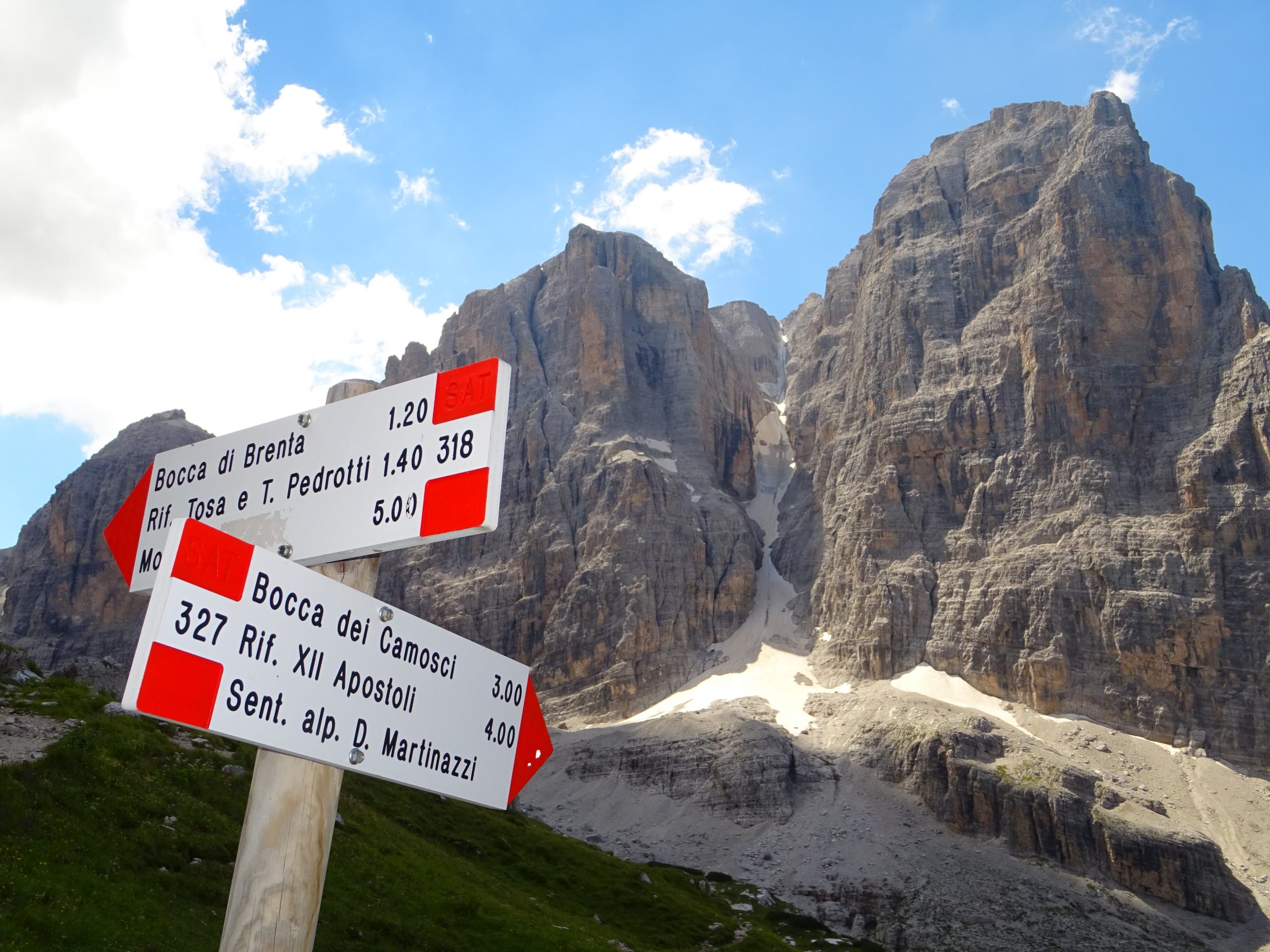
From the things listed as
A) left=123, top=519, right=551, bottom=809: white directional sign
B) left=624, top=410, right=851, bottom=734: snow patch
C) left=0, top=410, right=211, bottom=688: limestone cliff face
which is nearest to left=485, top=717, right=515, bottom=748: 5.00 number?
left=123, top=519, right=551, bottom=809: white directional sign

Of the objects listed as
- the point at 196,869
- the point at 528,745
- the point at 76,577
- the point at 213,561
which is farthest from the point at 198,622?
the point at 76,577

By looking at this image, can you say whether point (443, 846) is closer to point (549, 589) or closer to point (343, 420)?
point (343, 420)

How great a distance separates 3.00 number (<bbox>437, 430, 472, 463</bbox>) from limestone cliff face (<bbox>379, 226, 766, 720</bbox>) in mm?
99668

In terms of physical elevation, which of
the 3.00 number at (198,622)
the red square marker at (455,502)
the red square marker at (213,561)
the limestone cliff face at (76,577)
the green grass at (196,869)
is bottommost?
the green grass at (196,869)

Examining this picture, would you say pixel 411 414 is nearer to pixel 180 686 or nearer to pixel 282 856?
pixel 180 686

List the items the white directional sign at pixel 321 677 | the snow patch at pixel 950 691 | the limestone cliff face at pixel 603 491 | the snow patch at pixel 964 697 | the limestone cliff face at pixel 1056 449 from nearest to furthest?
the white directional sign at pixel 321 677 → the snow patch at pixel 964 697 → the limestone cliff face at pixel 1056 449 → the snow patch at pixel 950 691 → the limestone cliff face at pixel 603 491

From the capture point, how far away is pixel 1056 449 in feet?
353

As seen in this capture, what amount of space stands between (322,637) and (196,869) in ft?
62.0

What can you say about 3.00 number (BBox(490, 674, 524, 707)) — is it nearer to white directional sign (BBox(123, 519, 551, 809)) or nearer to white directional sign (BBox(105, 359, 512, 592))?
white directional sign (BBox(123, 519, 551, 809))

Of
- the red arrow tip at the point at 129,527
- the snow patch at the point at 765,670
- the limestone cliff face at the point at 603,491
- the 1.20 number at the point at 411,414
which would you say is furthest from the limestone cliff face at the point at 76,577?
the 1.20 number at the point at 411,414

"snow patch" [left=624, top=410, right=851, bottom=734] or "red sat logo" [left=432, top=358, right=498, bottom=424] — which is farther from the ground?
"snow patch" [left=624, top=410, right=851, bottom=734]

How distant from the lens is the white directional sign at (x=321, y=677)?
15.0 ft

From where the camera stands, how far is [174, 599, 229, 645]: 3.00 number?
4.61m

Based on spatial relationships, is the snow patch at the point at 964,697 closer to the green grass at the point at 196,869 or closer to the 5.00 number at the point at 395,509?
the green grass at the point at 196,869
